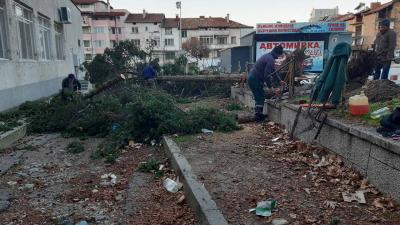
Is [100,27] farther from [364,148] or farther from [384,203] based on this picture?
[384,203]

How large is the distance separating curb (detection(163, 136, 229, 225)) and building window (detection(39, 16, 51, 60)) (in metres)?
11.8

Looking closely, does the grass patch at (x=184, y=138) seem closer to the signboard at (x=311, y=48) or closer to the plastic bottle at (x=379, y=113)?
the plastic bottle at (x=379, y=113)

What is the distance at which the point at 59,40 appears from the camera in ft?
60.8

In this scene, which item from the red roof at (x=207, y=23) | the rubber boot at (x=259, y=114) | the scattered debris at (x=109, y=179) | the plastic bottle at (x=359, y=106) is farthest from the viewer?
the red roof at (x=207, y=23)

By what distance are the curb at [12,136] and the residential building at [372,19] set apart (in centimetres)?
4034

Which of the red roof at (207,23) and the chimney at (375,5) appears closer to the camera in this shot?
the chimney at (375,5)

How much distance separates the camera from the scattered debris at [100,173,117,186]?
15.9 feet

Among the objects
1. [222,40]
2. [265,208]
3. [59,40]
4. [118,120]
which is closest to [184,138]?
[118,120]

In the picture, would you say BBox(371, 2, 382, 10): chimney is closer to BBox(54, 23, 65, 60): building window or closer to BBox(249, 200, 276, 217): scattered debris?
BBox(54, 23, 65, 60): building window

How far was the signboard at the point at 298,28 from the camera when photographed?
21.7 meters

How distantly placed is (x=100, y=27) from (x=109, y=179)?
191 ft

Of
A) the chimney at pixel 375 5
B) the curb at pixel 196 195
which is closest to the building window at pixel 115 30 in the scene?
the chimney at pixel 375 5

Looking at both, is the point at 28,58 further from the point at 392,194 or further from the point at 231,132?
the point at 392,194

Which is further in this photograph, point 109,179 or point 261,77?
point 261,77
